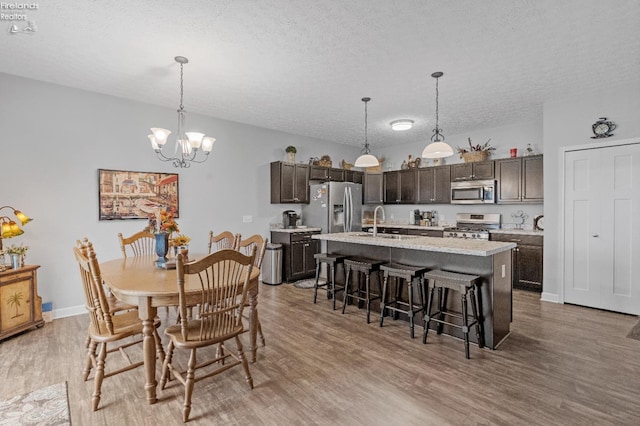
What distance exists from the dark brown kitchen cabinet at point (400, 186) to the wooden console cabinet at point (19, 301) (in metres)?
6.18

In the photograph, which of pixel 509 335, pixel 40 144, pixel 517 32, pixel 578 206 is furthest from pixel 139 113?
pixel 578 206

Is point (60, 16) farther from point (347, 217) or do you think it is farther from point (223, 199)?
point (347, 217)

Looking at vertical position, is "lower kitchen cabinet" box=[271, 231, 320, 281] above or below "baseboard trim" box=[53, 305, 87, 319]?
above

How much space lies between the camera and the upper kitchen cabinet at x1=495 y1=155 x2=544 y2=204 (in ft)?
17.0

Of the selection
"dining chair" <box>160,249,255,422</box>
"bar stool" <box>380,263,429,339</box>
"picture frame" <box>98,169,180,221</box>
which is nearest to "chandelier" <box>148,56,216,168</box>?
"picture frame" <box>98,169,180,221</box>

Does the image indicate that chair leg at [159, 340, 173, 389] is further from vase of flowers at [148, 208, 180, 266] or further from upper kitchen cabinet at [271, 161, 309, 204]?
A: upper kitchen cabinet at [271, 161, 309, 204]

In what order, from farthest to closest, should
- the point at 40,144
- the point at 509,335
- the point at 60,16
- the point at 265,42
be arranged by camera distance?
the point at 40,144, the point at 509,335, the point at 265,42, the point at 60,16

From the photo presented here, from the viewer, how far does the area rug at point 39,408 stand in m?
1.99

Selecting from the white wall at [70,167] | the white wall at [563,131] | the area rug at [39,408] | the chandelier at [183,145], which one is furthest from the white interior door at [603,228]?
the area rug at [39,408]

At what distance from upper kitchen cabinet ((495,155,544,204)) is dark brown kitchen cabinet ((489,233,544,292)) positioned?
28.5 inches

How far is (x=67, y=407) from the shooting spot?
83.1 inches

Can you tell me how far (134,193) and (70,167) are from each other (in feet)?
2.50

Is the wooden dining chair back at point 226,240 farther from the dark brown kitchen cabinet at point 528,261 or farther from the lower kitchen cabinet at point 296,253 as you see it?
the dark brown kitchen cabinet at point 528,261

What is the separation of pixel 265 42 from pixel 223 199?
3039 millimetres
